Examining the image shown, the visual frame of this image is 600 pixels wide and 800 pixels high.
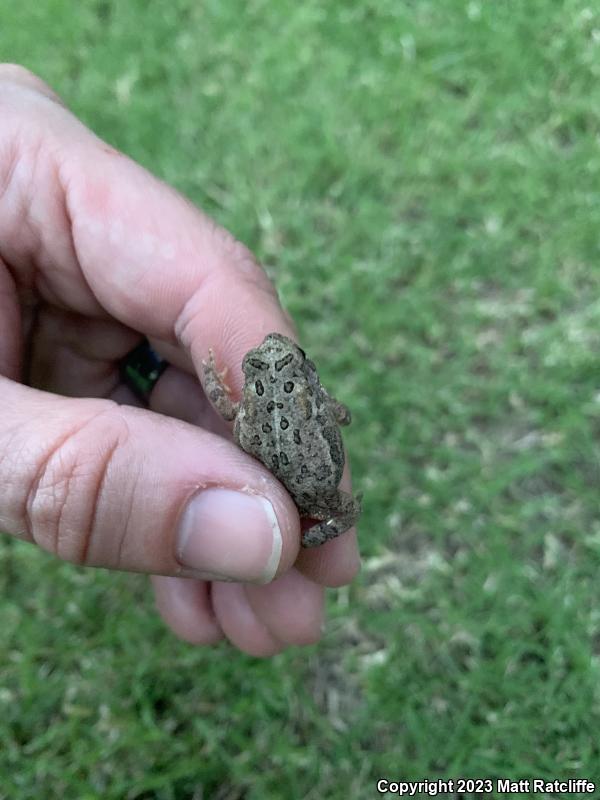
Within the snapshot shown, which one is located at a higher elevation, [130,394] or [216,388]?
[216,388]

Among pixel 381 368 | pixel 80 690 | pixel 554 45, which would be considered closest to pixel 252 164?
pixel 381 368

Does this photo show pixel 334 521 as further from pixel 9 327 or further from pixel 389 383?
pixel 9 327

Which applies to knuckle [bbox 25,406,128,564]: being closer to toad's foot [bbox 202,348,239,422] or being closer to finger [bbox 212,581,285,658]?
toad's foot [bbox 202,348,239,422]

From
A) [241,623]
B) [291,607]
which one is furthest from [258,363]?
[241,623]

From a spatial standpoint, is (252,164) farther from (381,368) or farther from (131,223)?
(131,223)

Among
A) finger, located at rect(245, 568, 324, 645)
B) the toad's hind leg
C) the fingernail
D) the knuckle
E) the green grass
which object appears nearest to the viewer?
the knuckle

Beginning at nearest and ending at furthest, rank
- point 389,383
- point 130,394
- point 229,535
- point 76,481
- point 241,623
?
1. point 76,481
2. point 229,535
3. point 241,623
4. point 130,394
5. point 389,383

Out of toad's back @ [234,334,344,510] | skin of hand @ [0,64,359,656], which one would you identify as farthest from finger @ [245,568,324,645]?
toad's back @ [234,334,344,510]
